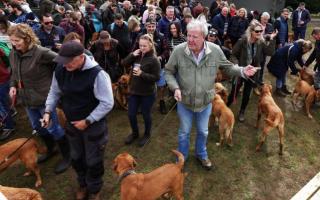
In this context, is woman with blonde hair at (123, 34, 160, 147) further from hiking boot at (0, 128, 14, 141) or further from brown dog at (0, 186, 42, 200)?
hiking boot at (0, 128, 14, 141)

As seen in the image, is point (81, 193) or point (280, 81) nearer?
point (81, 193)

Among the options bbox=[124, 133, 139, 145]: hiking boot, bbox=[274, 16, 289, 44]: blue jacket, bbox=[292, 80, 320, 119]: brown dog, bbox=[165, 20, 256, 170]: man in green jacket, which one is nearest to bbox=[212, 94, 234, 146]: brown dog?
bbox=[165, 20, 256, 170]: man in green jacket

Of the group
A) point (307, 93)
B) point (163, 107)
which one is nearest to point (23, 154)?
point (163, 107)

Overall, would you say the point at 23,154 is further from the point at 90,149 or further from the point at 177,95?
the point at 177,95

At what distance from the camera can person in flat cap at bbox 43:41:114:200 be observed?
2.95 m

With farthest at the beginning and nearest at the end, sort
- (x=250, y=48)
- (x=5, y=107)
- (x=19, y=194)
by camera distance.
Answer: (x=250, y=48), (x=5, y=107), (x=19, y=194)

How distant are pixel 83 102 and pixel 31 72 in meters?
1.16

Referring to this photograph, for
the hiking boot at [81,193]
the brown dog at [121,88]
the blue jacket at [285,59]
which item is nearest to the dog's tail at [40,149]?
the hiking boot at [81,193]

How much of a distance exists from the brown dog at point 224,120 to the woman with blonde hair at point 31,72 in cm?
257

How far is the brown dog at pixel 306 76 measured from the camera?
23.7 ft

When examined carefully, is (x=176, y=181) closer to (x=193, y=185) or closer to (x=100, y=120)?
(x=193, y=185)

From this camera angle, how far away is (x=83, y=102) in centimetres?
315

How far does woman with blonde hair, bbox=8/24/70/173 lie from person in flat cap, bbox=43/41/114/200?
28.1 inches

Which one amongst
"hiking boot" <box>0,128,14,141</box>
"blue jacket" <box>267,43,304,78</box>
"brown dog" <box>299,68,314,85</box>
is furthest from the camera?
"brown dog" <box>299,68,314,85</box>
